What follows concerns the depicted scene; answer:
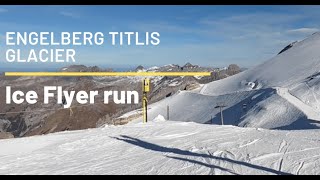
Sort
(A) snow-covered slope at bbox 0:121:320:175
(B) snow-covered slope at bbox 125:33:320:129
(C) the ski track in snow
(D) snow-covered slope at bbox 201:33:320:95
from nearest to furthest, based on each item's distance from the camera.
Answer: (A) snow-covered slope at bbox 0:121:320:175 → (C) the ski track in snow → (B) snow-covered slope at bbox 125:33:320:129 → (D) snow-covered slope at bbox 201:33:320:95

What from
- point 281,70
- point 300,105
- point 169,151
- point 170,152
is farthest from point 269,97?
point 170,152

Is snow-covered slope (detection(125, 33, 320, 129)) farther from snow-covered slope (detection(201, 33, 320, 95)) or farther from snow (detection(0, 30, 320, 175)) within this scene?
snow (detection(0, 30, 320, 175))

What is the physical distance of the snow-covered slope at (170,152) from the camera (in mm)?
7598

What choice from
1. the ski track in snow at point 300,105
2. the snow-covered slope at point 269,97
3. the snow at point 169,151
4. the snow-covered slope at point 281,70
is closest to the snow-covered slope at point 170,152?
the snow at point 169,151

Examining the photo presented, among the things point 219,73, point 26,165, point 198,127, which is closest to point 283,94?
point 198,127

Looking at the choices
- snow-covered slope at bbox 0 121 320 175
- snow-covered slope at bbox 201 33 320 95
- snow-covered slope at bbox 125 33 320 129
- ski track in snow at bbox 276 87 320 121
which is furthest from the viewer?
snow-covered slope at bbox 201 33 320 95

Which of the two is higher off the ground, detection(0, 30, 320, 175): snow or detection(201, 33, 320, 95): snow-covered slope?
detection(201, 33, 320, 95): snow-covered slope

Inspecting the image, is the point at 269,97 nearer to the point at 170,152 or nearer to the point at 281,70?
the point at 281,70

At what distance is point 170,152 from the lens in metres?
9.09

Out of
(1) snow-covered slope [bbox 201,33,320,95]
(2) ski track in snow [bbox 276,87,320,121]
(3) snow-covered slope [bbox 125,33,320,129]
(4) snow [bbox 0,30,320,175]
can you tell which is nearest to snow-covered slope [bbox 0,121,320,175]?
(4) snow [bbox 0,30,320,175]

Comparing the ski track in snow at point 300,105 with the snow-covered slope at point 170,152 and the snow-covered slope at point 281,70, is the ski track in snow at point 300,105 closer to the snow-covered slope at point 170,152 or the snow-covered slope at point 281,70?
the snow-covered slope at point 281,70

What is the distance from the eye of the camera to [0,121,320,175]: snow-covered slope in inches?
299
